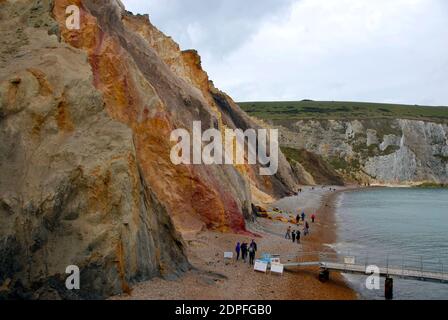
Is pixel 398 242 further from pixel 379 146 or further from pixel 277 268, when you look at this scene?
pixel 379 146

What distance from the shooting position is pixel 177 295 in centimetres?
1791

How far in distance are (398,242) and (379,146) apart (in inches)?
4404

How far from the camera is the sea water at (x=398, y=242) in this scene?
24.6 meters

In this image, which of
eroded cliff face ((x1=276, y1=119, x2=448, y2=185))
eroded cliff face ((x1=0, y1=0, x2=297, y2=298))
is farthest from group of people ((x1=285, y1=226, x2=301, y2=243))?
eroded cliff face ((x1=276, y1=119, x2=448, y2=185))

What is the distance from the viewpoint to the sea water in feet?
80.8

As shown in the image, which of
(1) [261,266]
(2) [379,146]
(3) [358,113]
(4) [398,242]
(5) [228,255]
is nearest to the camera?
(1) [261,266]

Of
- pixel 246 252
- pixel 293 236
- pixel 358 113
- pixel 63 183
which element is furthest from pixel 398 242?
pixel 358 113

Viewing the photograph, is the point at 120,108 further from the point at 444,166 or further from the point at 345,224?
the point at 444,166

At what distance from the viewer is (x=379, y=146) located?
14500 cm

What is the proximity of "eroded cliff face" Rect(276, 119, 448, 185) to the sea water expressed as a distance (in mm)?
73625

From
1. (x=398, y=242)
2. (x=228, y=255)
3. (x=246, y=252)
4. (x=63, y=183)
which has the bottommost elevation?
(x=398, y=242)

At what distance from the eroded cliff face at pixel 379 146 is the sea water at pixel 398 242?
7363 centimetres
